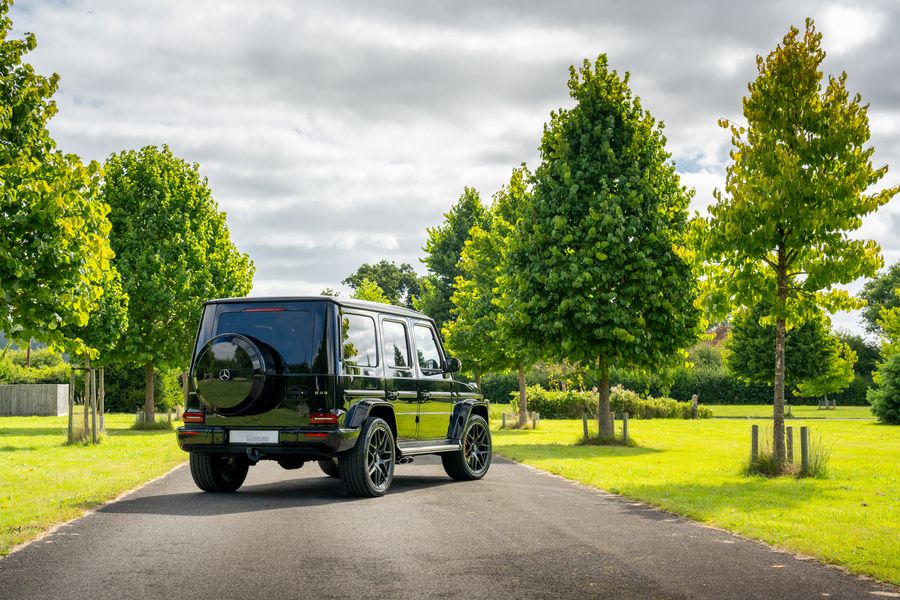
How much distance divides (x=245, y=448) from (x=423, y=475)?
4673 mm

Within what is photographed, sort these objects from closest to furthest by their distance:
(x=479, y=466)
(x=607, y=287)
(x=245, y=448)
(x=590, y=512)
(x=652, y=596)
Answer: (x=652, y=596)
(x=590, y=512)
(x=245, y=448)
(x=479, y=466)
(x=607, y=287)

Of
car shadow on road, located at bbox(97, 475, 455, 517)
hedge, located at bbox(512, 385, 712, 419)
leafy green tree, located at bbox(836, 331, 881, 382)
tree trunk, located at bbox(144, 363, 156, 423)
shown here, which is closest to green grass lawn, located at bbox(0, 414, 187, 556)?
car shadow on road, located at bbox(97, 475, 455, 517)

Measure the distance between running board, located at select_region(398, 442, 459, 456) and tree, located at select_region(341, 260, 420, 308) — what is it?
8657 cm

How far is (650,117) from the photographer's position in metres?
23.7

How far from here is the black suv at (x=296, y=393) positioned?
11195mm

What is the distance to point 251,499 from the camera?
38.3 ft

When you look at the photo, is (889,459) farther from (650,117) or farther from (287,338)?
(287,338)

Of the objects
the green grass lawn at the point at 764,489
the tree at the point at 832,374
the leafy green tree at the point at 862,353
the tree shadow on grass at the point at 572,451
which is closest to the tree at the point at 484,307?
the green grass lawn at the point at 764,489

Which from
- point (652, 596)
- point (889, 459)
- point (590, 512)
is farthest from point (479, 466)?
point (889, 459)

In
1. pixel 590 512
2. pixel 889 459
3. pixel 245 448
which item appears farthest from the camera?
pixel 889 459

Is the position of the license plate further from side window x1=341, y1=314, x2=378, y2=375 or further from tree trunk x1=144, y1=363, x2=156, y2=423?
tree trunk x1=144, y1=363, x2=156, y2=423

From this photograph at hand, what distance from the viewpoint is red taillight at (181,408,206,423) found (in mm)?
11594

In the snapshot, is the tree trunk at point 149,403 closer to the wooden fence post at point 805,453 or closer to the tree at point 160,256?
the tree at point 160,256

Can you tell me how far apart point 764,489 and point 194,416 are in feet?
25.1
